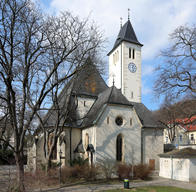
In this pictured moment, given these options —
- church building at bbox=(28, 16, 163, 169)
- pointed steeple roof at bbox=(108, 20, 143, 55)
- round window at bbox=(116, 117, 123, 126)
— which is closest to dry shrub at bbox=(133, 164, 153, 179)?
church building at bbox=(28, 16, 163, 169)

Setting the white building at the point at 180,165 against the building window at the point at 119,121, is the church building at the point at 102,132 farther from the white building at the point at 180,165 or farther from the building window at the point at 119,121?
the white building at the point at 180,165

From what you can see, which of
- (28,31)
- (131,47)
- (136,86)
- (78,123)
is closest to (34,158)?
(78,123)

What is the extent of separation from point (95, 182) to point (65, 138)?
7085 millimetres

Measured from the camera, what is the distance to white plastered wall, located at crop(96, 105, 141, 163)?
20.8 meters

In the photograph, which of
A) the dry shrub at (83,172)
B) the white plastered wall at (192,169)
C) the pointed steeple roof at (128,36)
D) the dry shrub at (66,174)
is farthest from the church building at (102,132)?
the pointed steeple roof at (128,36)

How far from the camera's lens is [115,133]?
71.3 ft

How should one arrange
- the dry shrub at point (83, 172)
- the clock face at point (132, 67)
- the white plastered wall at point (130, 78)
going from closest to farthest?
1. the dry shrub at point (83, 172)
2. the white plastered wall at point (130, 78)
3. the clock face at point (132, 67)

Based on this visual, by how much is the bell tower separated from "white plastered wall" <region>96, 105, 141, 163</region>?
8093mm

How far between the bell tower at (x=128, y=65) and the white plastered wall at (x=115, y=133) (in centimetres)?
809

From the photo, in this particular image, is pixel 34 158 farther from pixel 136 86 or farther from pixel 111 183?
pixel 136 86

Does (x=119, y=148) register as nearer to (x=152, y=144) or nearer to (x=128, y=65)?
(x=152, y=144)

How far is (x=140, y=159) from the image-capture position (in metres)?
22.6

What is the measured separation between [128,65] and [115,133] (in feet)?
45.3

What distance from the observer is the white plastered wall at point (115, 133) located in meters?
20.8
